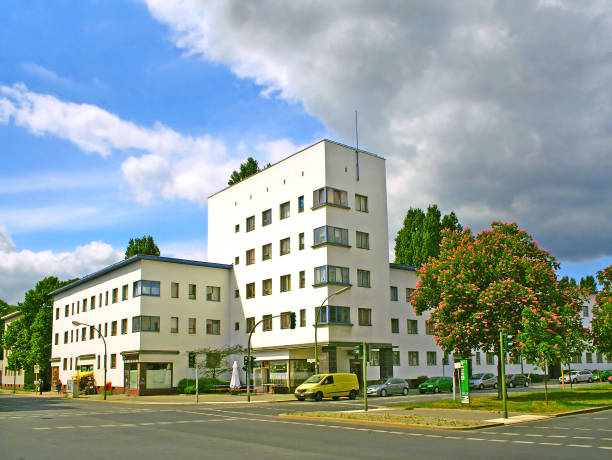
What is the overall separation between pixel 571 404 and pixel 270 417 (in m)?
15.7

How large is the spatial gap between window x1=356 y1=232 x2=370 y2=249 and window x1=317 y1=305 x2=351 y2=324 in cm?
647

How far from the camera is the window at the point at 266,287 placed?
188ft

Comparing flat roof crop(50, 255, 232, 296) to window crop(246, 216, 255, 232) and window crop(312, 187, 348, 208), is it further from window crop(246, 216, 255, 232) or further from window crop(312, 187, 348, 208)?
window crop(312, 187, 348, 208)

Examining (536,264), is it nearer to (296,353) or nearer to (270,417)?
(270,417)

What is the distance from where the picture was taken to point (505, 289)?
30625mm

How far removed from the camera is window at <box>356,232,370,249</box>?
53.8 m

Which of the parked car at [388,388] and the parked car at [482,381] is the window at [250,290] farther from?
the parked car at [482,381]

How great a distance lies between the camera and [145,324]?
5538 cm

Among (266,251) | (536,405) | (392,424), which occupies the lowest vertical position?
(536,405)

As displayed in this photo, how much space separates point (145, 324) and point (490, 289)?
115 ft

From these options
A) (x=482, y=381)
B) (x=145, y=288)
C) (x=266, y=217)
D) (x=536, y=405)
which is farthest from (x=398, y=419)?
(x=145, y=288)

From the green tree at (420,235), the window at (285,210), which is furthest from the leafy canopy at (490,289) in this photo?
the green tree at (420,235)

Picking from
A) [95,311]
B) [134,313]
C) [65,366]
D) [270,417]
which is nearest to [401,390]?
[270,417]

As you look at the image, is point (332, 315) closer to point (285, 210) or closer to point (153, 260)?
point (285, 210)
